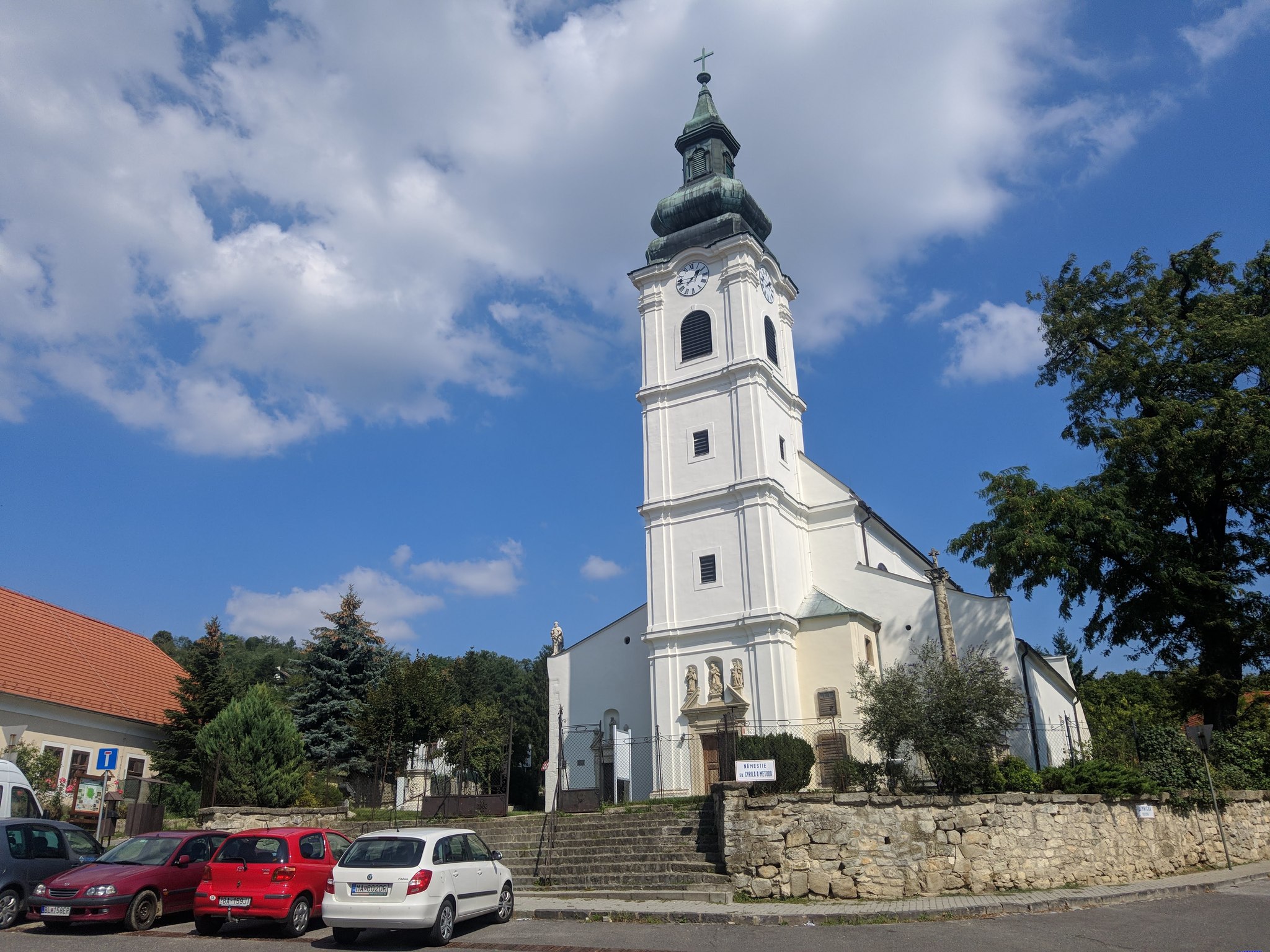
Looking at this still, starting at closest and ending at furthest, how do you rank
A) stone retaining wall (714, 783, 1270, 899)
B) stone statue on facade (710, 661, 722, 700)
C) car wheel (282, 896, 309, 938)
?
car wheel (282, 896, 309, 938), stone retaining wall (714, 783, 1270, 899), stone statue on facade (710, 661, 722, 700)

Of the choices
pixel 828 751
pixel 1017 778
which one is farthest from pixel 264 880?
pixel 828 751

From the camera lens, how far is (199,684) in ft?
95.7

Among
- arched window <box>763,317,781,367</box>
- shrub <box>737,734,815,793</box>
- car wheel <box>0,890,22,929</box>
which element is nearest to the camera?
car wheel <box>0,890,22,929</box>

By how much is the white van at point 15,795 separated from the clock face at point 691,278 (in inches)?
1006

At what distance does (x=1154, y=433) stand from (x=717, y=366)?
14.1 meters

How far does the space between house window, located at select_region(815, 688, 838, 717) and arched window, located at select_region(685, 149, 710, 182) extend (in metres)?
21.2

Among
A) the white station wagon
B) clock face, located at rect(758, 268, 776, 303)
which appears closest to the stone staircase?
the white station wagon

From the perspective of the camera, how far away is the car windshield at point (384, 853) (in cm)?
1110

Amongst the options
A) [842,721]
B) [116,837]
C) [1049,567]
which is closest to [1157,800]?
[1049,567]

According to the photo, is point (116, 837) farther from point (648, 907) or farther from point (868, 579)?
point (868, 579)

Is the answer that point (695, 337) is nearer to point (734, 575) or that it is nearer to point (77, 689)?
point (734, 575)

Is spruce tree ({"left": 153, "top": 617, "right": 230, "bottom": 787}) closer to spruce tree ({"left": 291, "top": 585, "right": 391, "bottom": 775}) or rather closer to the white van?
spruce tree ({"left": 291, "top": 585, "right": 391, "bottom": 775})

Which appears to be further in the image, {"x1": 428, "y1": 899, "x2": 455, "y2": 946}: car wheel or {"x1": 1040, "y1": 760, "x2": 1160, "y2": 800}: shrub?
{"x1": 1040, "y1": 760, "x2": 1160, "y2": 800}: shrub

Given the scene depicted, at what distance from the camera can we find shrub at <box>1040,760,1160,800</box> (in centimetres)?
1656
